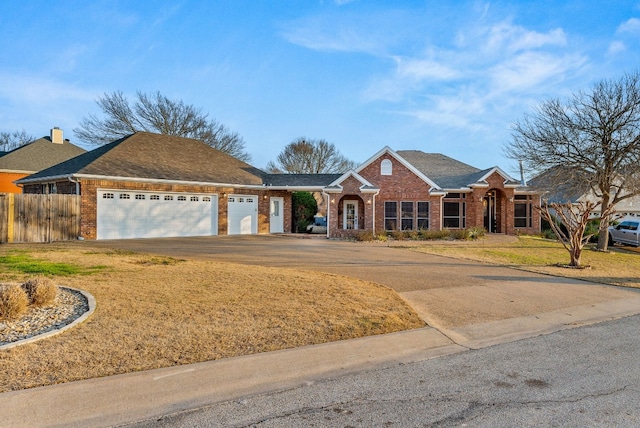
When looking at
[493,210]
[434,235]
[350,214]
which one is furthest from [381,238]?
Answer: [493,210]

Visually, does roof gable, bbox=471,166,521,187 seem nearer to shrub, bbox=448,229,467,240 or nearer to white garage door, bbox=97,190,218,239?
shrub, bbox=448,229,467,240

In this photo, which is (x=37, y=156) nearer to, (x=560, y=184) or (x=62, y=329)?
(x=62, y=329)

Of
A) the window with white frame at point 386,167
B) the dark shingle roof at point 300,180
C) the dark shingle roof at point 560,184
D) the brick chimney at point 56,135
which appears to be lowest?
the dark shingle roof at point 560,184

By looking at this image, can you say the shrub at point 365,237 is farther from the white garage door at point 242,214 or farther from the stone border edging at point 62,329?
the stone border edging at point 62,329

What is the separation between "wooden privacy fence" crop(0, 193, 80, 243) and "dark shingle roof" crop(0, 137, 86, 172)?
16877 millimetres

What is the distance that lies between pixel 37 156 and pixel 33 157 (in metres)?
0.32

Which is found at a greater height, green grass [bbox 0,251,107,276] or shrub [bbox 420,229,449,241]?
shrub [bbox 420,229,449,241]

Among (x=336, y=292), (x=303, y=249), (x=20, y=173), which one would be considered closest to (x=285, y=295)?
(x=336, y=292)

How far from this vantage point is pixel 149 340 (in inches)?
204

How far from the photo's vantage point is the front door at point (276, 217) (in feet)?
82.4

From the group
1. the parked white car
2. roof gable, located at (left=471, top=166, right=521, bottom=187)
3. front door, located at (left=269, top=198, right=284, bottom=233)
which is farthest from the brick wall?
the parked white car

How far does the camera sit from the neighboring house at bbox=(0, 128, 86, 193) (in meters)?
29.6

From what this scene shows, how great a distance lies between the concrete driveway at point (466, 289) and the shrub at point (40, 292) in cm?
613

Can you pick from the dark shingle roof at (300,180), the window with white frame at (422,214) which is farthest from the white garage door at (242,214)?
the window with white frame at (422,214)
